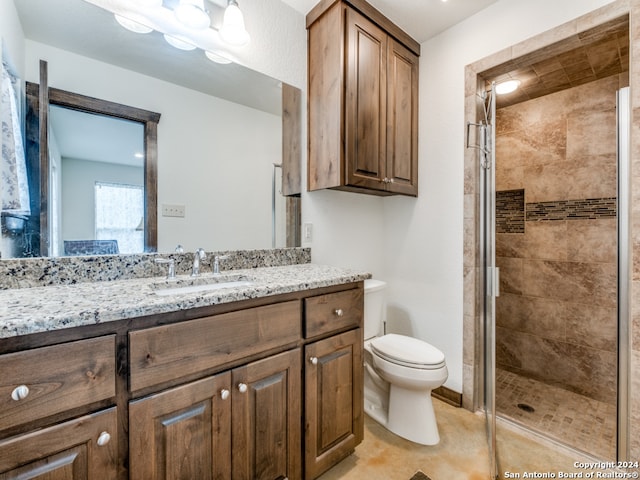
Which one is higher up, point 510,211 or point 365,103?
point 365,103

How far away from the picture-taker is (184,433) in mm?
913

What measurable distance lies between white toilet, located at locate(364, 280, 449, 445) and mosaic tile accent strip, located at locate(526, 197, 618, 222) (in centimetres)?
149

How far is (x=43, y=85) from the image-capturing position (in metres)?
1.17

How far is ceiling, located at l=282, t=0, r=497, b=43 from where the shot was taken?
1.78 meters

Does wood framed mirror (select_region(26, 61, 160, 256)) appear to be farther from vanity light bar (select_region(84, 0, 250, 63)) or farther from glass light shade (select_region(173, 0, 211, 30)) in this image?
glass light shade (select_region(173, 0, 211, 30))

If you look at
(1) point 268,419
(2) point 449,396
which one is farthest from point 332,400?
(2) point 449,396

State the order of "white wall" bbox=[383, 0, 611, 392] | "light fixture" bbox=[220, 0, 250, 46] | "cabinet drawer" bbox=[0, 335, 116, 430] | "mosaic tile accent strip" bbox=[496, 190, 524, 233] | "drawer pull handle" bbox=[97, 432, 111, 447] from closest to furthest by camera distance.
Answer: "cabinet drawer" bbox=[0, 335, 116, 430] < "drawer pull handle" bbox=[97, 432, 111, 447] < "light fixture" bbox=[220, 0, 250, 46] < "white wall" bbox=[383, 0, 611, 392] < "mosaic tile accent strip" bbox=[496, 190, 524, 233]

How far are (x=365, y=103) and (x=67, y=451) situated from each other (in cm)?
188

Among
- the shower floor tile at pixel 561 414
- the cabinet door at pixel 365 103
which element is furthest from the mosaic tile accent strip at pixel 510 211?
the cabinet door at pixel 365 103

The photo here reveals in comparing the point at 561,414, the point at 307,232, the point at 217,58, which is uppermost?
the point at 217,58

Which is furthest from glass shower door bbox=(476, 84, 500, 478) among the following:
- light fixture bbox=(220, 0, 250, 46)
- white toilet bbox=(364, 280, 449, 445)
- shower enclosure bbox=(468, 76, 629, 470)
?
light fixture bbox=(220, 0, 250, 46)

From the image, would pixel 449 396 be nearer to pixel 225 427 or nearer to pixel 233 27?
pixel 225 427

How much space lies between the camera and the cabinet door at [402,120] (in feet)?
6.34

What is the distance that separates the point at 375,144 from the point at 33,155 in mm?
1589
